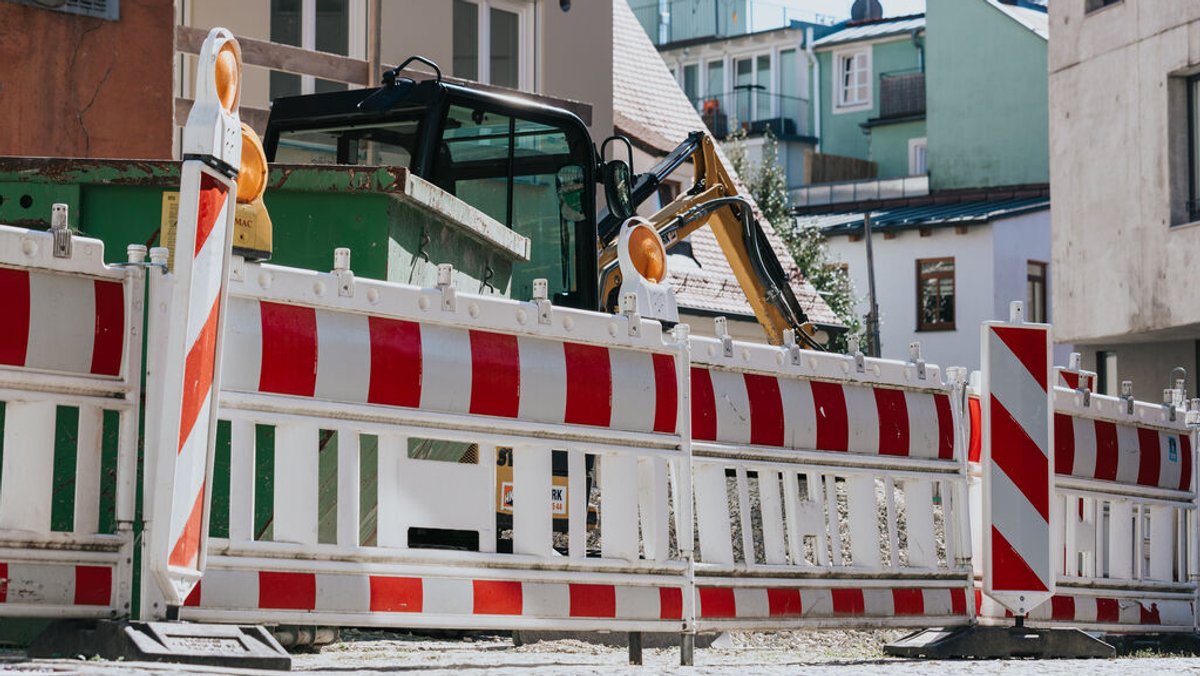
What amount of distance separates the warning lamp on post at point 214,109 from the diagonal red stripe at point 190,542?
947mm

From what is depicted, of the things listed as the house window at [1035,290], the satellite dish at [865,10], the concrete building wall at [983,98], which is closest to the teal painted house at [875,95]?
the satellite dish at [865,10]

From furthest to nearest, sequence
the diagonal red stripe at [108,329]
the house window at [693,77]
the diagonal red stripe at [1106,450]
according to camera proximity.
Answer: the house window at [693,77]
the diagonal red stripe at [1106,450]
the diagonal red stripe at [108,329]

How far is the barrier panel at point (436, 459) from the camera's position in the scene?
21.8 feet

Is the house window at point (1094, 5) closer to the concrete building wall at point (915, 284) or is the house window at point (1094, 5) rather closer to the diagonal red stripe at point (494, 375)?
the concrete building wall at point (915, 284)

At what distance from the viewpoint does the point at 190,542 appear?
240 inches

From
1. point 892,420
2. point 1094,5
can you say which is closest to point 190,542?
point 892,420

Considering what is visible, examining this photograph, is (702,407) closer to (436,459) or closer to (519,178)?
(436,459)

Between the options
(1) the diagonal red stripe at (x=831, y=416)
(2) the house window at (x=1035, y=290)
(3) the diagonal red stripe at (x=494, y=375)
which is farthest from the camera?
(2) the house window at (x=1035, y=290)

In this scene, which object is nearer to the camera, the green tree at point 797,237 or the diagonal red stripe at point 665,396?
the diagonal red stripe at point 665,396

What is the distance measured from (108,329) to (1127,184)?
24022mm

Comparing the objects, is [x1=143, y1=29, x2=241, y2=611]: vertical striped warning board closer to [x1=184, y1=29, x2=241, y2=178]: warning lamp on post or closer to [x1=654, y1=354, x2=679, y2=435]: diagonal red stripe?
[x1=184, y1=29, x2=241, y2=178]: warning lamp on post

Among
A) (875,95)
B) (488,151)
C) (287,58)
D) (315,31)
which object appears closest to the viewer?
(488,151)

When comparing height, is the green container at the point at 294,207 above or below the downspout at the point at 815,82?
below

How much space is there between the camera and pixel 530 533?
294 inches
